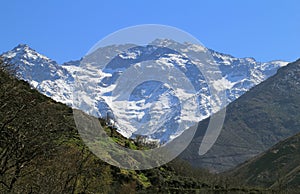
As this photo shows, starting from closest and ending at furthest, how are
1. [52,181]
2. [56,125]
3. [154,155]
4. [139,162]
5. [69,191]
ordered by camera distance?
1. [56,125]
2. [52,181]
3. [69,191]
4. [139,162]
5. [154,155]

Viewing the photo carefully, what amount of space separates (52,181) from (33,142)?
9944 millimetres

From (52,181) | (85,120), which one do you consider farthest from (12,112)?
(85,120)

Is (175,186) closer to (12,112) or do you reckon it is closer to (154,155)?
(154,155)

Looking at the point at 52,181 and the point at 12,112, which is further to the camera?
the point at 52,181

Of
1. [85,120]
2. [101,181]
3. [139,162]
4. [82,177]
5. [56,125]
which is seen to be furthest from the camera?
[139,162]

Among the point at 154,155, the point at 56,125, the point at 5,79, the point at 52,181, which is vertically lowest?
the point at 52,181

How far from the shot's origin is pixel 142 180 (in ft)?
375

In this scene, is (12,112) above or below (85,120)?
below

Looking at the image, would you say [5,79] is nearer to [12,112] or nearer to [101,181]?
[12,112]

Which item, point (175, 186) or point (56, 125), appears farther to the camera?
point (175, 186)

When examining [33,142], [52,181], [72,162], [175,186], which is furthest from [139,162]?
[33,142]

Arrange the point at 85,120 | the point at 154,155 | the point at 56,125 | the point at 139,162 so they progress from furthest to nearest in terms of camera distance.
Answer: the point at 154,155 < the point at 139,162 < the point at 85,120 < the point at 56,125

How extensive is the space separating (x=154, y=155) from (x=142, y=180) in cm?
3796

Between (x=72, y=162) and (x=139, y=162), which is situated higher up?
(x=139, y=162)
